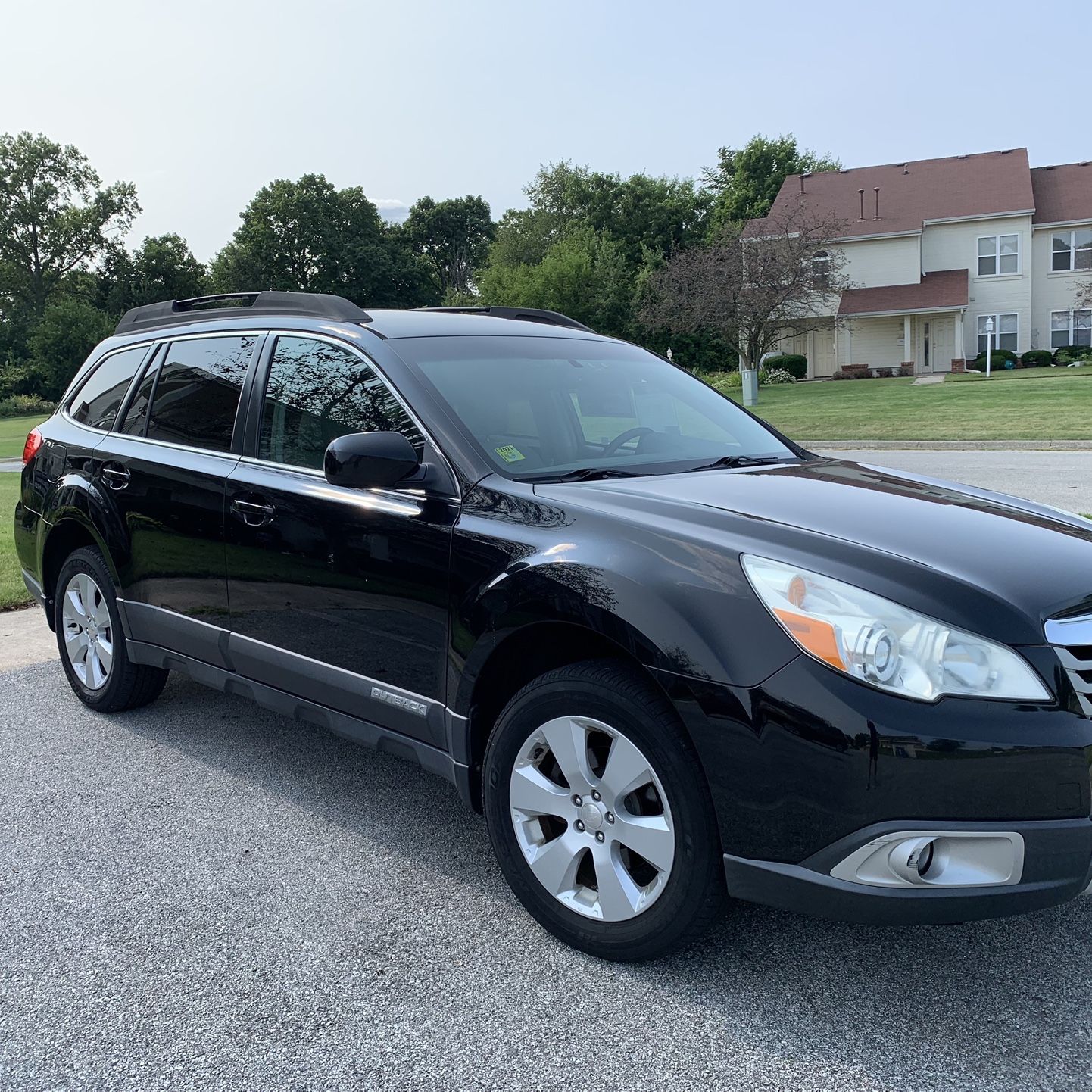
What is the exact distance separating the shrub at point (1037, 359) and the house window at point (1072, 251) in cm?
423

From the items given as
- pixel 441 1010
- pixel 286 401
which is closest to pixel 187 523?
pixel 286 401

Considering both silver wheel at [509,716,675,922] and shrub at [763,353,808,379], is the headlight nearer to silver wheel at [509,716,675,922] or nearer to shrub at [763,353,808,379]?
silver wheel at [509,716,675,922]

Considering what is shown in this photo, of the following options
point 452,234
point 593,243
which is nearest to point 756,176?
point 593,243

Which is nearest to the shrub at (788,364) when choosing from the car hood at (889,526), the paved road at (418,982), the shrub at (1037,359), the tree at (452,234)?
the shrub at (1037,359)

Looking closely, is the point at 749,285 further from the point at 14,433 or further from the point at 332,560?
the point at 332,560

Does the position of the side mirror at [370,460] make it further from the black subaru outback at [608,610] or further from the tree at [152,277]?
the tree at [152,277]

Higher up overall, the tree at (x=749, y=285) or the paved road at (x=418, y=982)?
the tree at (x=749, y=285)

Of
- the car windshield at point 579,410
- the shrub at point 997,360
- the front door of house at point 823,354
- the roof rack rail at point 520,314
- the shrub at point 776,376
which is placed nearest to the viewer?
the car windshield at point 579,410

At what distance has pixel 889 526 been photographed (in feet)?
9.52

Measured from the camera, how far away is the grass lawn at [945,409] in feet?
63.8

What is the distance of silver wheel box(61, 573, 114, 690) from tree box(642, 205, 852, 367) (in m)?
31.7

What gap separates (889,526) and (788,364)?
140ft

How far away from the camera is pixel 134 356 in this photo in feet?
16.1

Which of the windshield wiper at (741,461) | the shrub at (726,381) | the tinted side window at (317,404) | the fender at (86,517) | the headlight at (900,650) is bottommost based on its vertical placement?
the headlight at (900,650)
